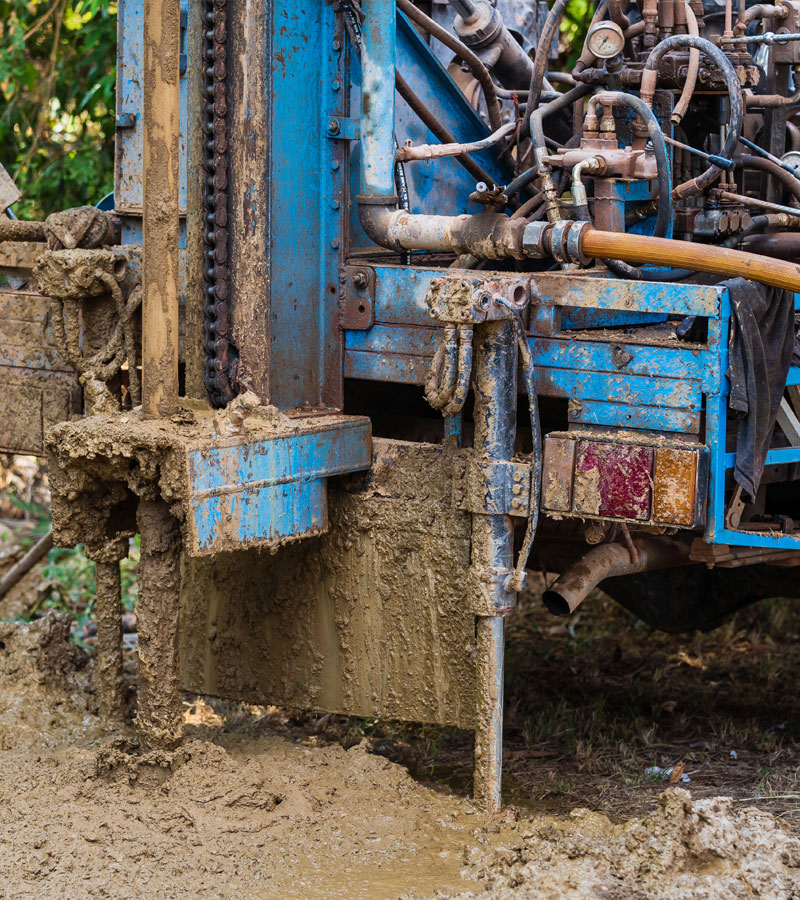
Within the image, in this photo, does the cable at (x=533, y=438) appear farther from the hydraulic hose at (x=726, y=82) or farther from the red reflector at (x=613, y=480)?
the hydraulic hose at (x=726, y=82)

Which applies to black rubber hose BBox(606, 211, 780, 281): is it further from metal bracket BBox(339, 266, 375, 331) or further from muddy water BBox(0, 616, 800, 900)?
muddy water BBox(0, 616, 800, 900)

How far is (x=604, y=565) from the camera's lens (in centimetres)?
481

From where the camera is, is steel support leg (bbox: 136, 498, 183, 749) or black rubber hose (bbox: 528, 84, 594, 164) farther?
black rubber hose (bbox: 528, 84, 594, 164)

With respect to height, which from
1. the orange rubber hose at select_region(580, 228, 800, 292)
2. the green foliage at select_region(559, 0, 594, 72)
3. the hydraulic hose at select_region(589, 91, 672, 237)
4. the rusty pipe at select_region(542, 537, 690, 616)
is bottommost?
the rusty pipe at select_region(542, 537, 690, 616)

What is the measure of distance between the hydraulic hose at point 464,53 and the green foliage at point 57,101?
293 centimetres

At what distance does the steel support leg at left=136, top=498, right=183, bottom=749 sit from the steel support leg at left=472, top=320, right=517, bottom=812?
3.02ft

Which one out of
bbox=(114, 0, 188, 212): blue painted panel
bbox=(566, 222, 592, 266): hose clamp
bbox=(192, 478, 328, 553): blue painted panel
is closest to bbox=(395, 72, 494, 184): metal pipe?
bbox=(114, 0, 188, 212): blue painted panel

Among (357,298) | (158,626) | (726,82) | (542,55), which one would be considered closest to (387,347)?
(357,298)

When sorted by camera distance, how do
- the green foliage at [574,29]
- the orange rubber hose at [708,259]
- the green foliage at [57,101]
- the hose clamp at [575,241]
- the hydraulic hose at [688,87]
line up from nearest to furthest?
the orange rubber hose at [708,259]
the hose clamp at [575,241]
the hydraulic hose at [688,87]
the green foliage at [57,101]
the green foliage at [574,29]

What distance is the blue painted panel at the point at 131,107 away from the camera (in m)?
5.32

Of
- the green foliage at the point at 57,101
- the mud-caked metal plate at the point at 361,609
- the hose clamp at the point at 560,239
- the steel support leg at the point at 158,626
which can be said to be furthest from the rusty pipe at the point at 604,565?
the green foliage at the point at 57,101

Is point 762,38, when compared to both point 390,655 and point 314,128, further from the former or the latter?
point 390,655

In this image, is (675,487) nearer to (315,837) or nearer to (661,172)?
(661,172)

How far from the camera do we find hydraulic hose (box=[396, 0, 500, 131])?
5.00 meters
